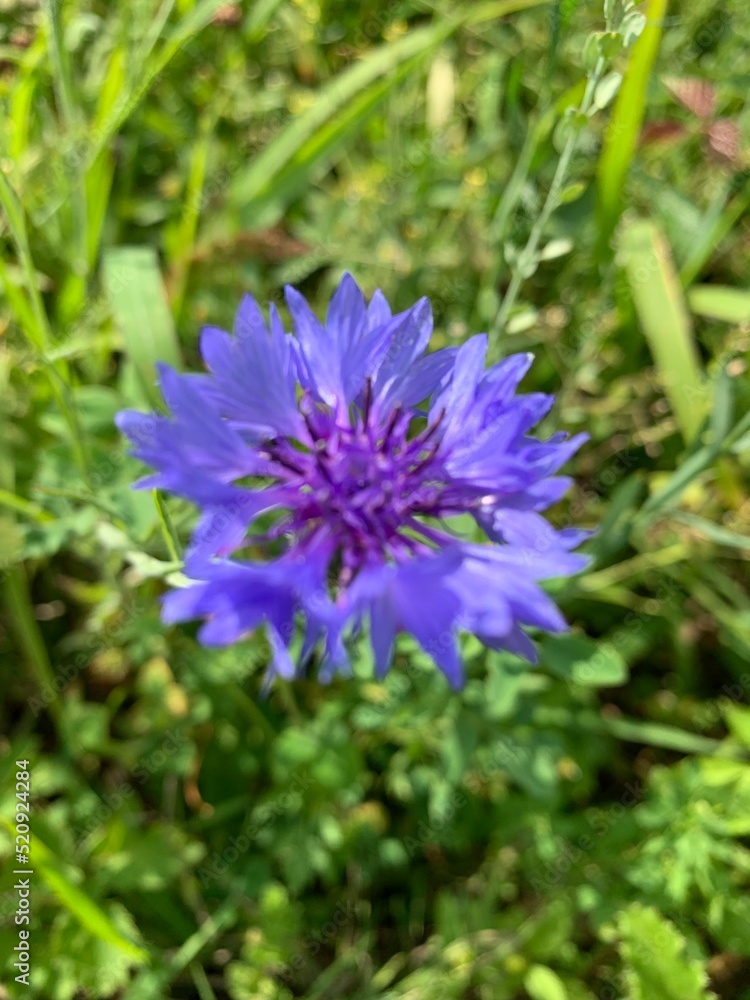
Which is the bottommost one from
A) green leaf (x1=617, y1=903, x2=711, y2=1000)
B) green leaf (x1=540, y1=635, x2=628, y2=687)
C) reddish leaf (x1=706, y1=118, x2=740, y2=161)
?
green leaf (x1=617, y1=903, x2=711, y2=1000)

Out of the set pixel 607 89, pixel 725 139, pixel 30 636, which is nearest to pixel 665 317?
pixel 725 139

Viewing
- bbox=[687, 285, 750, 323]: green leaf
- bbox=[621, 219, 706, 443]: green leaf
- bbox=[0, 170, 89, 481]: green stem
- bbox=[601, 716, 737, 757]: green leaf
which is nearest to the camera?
bbox=[0, 170, 89, 481]: green stem

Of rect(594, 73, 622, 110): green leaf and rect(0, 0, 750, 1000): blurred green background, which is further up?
rect(594, 73, 622, 110): green leaf

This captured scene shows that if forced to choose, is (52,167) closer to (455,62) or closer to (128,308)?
(128,308)

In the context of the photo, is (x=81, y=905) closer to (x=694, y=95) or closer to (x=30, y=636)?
(x=30, y=636)

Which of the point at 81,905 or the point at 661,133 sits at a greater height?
the point at 661,133

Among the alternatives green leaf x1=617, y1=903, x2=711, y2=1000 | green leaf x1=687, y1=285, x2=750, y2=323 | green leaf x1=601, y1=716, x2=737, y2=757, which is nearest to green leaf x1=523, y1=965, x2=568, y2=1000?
green leaf x1=617, y1=903, x2=711, y2=1000

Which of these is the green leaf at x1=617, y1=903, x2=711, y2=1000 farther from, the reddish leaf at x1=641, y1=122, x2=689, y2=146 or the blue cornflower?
the reddish leaf at x1=641, y1=122, x2=689, y2=146
